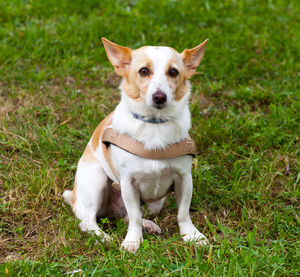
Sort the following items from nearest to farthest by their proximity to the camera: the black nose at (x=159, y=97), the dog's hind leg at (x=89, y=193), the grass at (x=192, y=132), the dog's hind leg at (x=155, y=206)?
the black nose at (x=159, y=97), the grass at (x=192, y=132), the dog's hind leg at (x=89, y=193), the dog's hind leg at (x=155, y=206)

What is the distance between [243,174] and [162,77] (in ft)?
4.62

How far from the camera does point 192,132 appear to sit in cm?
433

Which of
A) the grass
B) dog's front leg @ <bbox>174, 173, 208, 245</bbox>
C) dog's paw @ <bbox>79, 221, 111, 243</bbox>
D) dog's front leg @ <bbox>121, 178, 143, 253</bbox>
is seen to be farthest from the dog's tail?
dog's front leg @ <bbox>174, 173, 208, 245</bbox>

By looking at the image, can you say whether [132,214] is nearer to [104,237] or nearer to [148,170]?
[104,237]

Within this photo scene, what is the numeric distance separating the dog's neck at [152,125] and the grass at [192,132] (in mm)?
684

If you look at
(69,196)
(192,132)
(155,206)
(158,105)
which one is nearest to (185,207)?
(155,206)

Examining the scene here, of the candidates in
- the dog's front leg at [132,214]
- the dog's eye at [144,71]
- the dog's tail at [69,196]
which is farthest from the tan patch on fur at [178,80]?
the dog's tail at [69,196]

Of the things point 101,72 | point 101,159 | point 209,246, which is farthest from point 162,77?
point 101,72

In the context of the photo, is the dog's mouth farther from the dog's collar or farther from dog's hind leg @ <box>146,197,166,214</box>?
dog's hind leg @ <box>146,197,166,214</box>

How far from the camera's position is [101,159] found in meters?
3.37

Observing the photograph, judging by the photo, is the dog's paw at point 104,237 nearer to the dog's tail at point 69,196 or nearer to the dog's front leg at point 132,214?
the dog's front leg at point 132,214

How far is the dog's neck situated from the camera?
302 cm

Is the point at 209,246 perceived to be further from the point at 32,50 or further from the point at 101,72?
the point at 32,50

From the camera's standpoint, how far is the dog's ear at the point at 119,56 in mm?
3127
